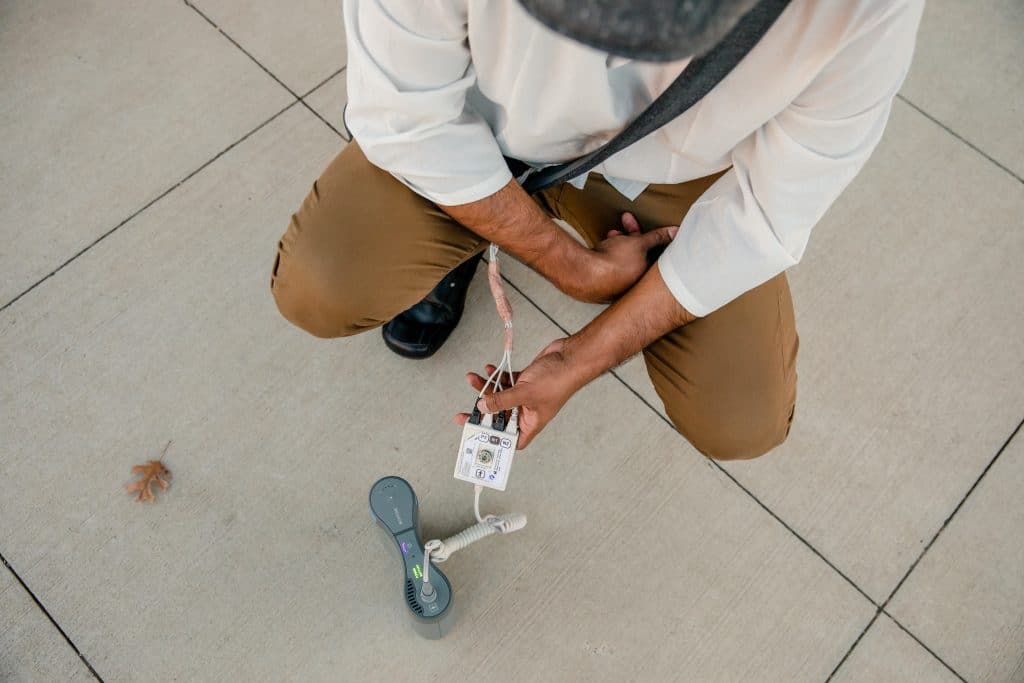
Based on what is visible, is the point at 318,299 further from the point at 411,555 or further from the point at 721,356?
the point at 721,356

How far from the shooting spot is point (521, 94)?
0.96m

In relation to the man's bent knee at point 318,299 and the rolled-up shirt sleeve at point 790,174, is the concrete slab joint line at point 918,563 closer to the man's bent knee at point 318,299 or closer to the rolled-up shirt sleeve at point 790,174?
the rolled-up shirt sleeve at point 790,174

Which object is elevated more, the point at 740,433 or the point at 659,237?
the point at 659,237

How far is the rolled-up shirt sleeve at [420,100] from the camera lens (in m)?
0.89

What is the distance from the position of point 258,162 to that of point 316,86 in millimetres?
233

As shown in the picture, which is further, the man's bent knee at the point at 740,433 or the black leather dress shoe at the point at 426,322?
the black leather dress shoe at the point at 426,322

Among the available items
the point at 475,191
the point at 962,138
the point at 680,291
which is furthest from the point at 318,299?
the point at 962,138

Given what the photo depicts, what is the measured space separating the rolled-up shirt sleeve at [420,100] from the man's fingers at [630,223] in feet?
0.87

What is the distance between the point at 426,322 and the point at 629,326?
0.45m

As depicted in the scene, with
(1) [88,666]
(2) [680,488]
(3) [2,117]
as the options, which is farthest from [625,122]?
(3) [2,117]

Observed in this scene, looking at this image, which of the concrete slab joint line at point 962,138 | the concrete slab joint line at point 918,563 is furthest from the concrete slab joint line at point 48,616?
the concrete slab joint line at point 962,138

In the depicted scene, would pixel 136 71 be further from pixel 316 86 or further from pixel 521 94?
pixel 521 94

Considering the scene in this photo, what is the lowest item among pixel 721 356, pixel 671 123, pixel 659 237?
pixel 721 356

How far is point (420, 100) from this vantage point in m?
0.95
